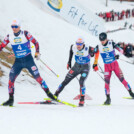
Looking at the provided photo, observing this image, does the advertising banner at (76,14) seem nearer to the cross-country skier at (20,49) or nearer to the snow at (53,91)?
the snow at (53,91)

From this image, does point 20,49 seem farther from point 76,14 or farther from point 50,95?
point 76,14

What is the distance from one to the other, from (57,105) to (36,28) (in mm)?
5945

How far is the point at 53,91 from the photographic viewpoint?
852 centimetres

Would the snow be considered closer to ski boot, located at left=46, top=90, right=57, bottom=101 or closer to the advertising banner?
ski boot, located at left=46, top=90, right=57, bottom=101

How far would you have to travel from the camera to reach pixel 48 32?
1189 centimetres

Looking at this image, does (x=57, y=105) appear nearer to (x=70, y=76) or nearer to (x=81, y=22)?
(x=70, y=76)

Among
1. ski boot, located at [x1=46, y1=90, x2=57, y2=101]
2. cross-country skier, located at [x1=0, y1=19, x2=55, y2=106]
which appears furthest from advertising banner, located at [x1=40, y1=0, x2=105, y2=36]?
ski boot, located at [x1=46, y1=90, x2=57, y2=101]

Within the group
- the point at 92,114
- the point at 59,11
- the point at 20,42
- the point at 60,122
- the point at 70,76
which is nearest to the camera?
the point at 60,122

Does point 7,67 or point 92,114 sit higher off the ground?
point 7,67

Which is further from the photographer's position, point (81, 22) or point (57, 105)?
point (81, 22)

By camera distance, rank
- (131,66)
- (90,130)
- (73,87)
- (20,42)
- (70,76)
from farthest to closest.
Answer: (131,66)
(73,87)
(70,76)
(20,42)
(90,130)

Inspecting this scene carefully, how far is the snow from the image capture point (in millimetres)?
4422

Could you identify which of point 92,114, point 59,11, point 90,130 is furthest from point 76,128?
point 59,11

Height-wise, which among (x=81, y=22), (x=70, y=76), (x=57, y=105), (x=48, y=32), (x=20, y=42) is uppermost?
(x=81, y=22)
